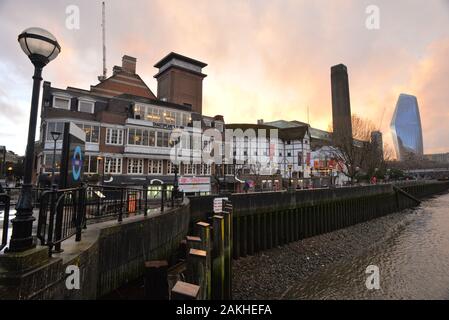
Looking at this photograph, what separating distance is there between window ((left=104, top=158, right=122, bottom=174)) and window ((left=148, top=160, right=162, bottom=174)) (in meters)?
3.55

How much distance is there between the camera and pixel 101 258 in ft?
18.7

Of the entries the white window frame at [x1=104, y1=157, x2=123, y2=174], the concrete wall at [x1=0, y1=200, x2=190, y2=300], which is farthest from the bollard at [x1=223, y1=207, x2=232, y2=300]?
the white window frame at [x1=104, y1=157, x2=123, y2=174]

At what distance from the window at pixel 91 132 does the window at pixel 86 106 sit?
7.74 feet

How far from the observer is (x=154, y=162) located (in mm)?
31828

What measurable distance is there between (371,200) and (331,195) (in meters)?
11.6

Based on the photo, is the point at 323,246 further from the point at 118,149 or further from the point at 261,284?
the point at 118,149

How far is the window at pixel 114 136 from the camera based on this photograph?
29.2 metres

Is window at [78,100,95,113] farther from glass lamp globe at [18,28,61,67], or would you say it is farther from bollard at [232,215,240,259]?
glass lamp globe at [18,28,61,67]

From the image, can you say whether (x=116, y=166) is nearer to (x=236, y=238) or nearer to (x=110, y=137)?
(x=110, y=137)

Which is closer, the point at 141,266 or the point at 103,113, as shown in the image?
the point at 141,266

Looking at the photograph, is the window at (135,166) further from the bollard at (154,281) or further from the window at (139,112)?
the bollard at (154,281)

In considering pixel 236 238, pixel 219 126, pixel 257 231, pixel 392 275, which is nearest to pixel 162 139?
pixel 219 126
